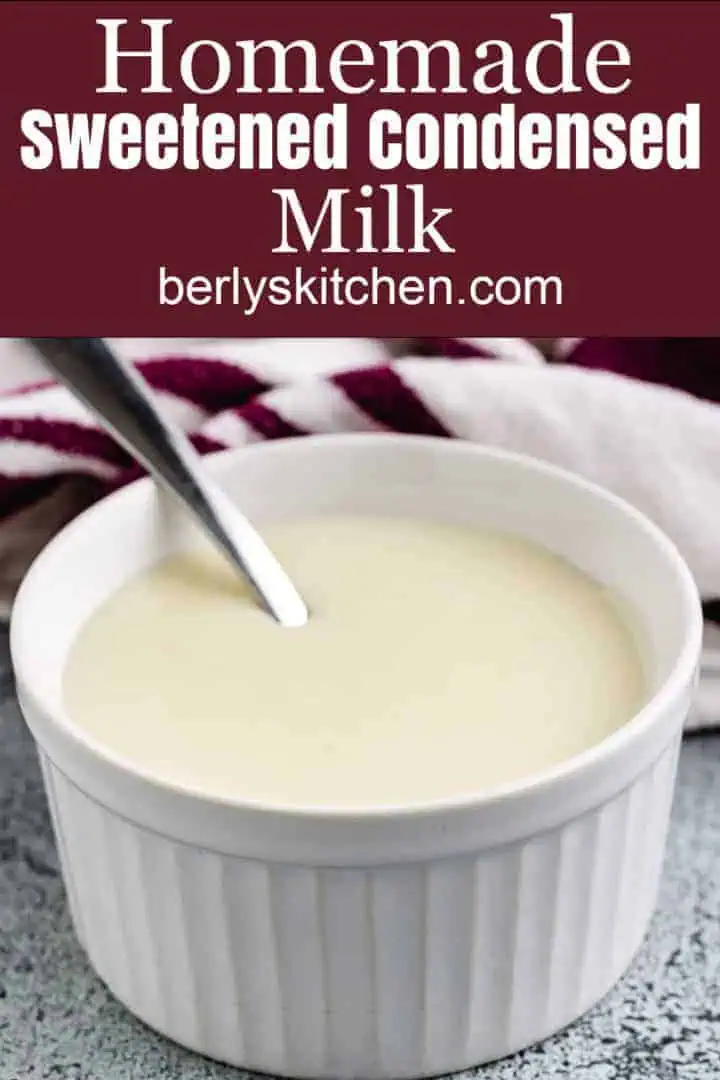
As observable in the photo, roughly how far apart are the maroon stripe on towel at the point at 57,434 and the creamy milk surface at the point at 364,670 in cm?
7

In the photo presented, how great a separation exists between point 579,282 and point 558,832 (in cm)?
23

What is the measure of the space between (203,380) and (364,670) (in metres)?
0.17

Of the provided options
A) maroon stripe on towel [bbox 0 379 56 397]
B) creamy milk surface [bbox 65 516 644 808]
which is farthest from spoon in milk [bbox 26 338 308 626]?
maroon stripe on towel [bbox 0 379 56 397]

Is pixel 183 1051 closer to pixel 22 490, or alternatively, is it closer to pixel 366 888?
pixel 366 888

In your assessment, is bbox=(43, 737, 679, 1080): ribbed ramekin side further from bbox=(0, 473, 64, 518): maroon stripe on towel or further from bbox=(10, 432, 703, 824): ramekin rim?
bbox=(0, 473, 64, 518): maroon stripe on towel

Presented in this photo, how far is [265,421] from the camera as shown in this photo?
60 cm

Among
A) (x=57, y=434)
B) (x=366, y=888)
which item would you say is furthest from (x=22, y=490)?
(x=366, y=888)

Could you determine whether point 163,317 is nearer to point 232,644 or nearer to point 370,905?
point 232,644

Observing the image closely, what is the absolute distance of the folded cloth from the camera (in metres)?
0.59

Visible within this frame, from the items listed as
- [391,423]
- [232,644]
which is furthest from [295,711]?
[391,423]

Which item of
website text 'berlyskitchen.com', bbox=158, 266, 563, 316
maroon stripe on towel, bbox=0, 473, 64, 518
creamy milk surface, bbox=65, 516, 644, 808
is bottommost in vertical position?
creamy milk surface, bbox=65, 516, 644, 808

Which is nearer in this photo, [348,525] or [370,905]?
[370,905]

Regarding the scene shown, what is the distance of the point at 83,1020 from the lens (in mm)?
497

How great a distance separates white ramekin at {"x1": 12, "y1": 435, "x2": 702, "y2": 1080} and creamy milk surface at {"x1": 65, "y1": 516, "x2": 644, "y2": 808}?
1cm
